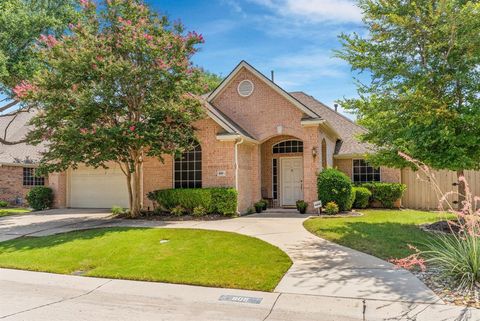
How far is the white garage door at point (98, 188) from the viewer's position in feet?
62.7

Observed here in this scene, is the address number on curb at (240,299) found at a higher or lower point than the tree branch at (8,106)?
lower

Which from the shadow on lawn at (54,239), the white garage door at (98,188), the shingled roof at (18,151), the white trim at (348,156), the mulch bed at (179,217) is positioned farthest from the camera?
the shingled roof at (18,151)

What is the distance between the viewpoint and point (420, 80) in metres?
10.3

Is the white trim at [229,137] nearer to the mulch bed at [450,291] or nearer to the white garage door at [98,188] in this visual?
the white garage door at [98,188]

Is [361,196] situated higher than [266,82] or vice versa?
[266,82]

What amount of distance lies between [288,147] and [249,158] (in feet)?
8.43

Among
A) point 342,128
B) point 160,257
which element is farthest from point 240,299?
point 342,128

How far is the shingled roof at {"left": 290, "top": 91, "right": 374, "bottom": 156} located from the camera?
20125 mm

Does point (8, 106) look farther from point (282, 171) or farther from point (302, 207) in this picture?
point (302, 207)

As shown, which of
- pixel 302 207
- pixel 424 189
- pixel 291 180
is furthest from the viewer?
pixel 424 189

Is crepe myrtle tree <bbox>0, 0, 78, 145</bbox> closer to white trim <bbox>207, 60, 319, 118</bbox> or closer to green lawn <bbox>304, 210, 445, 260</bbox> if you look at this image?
white trim <bbox>207, 60, 319, 118</bbox>

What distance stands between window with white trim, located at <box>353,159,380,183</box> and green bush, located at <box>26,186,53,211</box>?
1663 centimetres

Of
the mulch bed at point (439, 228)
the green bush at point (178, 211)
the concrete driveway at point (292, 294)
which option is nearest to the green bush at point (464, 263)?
the concrete driveway at point (292, 294)

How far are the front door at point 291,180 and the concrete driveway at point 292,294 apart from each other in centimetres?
965
